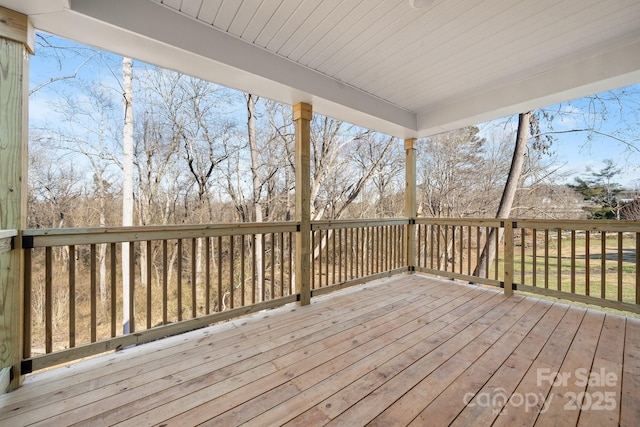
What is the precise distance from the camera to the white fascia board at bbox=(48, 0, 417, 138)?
185 centimetres

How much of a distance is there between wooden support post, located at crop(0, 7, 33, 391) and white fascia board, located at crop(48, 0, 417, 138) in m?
0.23

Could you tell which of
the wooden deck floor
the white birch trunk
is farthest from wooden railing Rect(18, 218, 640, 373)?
the white birch trunk

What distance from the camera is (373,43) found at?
2.51m

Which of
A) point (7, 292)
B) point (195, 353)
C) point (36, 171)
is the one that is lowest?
point (195, 353)

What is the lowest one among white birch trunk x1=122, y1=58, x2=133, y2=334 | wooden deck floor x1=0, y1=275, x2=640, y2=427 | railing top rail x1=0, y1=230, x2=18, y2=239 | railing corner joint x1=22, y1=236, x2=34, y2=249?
wooden deck floor x1=0, y1=275, x2=640, y2=427

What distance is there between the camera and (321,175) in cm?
815

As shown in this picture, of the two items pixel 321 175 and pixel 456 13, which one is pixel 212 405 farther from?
pixel 321 175

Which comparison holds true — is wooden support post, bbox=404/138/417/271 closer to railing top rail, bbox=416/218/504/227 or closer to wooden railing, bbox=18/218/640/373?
wooden railing, bbox=18/218/640/373

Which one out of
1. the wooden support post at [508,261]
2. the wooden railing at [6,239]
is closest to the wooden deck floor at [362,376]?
the wooden support post at [508,261]

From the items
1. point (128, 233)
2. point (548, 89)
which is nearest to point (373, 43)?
point (548, 89)

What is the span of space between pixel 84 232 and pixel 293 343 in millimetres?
1781

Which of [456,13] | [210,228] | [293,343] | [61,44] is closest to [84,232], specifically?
[210,228]

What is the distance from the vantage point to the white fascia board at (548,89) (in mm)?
2561

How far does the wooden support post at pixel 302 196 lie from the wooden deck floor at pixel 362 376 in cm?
51
